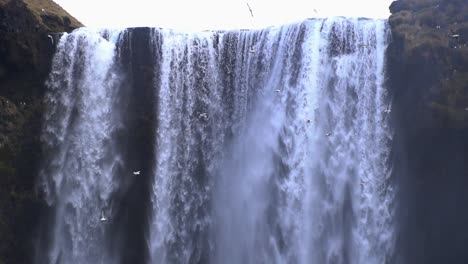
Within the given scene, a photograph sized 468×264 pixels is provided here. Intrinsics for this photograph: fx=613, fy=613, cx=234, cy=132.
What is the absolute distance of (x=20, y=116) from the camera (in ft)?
77.8

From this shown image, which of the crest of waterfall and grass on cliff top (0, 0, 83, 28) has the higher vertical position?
grass on cliff top (0, 0, 83, 28)

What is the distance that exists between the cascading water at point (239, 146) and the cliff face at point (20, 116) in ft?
2.03

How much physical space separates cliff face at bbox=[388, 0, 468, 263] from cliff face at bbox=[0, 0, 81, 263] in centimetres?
1345

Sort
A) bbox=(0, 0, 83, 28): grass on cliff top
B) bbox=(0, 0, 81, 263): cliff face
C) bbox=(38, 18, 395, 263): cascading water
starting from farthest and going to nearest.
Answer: bbox=(0, 0, 83, 28): grass on cliff top → bbox=(0, 0, 81, 263): cliff face → bbox=(38, 18, 395, 263): cascading water

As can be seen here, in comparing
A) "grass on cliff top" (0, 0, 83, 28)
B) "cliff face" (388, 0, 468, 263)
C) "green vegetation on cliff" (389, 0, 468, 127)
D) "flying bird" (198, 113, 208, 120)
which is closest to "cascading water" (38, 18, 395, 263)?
"flying bird" (198, 113, 208, 120)

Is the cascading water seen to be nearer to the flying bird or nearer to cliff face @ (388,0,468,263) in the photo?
the flying bird

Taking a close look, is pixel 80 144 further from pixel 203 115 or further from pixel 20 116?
pixel 203 115

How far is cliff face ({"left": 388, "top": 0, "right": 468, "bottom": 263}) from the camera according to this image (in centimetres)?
2066

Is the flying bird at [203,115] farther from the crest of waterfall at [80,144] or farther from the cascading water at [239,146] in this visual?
the crest of waterfall at [80,144]

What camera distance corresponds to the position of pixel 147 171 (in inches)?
921

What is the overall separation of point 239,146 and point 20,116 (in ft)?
28.0

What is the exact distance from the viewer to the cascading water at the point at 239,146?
21609mm

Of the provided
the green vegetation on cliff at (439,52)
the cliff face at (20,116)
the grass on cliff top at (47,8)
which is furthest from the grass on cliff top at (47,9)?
the green vegetation on cliff at (439,52)

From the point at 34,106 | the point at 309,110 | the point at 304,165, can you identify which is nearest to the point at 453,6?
the point at 309,110
